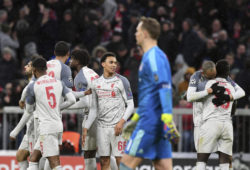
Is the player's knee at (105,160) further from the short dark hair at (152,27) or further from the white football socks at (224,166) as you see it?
the short dark hair at (152,27)

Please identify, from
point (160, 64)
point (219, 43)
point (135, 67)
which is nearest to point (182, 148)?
point (135, 67)

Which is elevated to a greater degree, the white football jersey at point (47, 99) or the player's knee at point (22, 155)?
the white football jersey at point (47, 99)

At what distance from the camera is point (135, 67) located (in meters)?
17.0

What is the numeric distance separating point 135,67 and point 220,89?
593 cm

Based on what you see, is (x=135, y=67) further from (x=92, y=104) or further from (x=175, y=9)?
(x=92, y=104)

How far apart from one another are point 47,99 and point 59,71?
1134 millimetres

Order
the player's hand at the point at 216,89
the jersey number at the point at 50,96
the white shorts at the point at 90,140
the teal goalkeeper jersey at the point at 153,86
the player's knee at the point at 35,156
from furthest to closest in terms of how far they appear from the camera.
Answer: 1. the white shorts at the point at 90,140
2. the player's hand at the point at 216,89
3. the player's knee at the point at 35,156
4. the jersey number at the point at 50,96
5. the teal goalkeeper jersey at the point at 153,86

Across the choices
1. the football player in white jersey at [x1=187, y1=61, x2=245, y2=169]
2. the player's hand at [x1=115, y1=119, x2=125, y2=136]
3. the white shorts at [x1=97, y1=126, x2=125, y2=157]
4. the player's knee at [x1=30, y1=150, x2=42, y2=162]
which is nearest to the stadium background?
the football player in white jersey at [x1=187, y1=61, x2=245, y2=169]

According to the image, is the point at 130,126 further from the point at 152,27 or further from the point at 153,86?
the point at 152,27

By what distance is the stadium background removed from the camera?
17531 millimetres

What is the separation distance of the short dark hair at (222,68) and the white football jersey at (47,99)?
2.68 meters

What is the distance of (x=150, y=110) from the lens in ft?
26.7

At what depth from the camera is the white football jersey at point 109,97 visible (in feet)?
37.8

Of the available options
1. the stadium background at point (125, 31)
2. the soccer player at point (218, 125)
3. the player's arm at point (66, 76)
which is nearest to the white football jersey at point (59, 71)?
the player's arm at point (66, 76)
